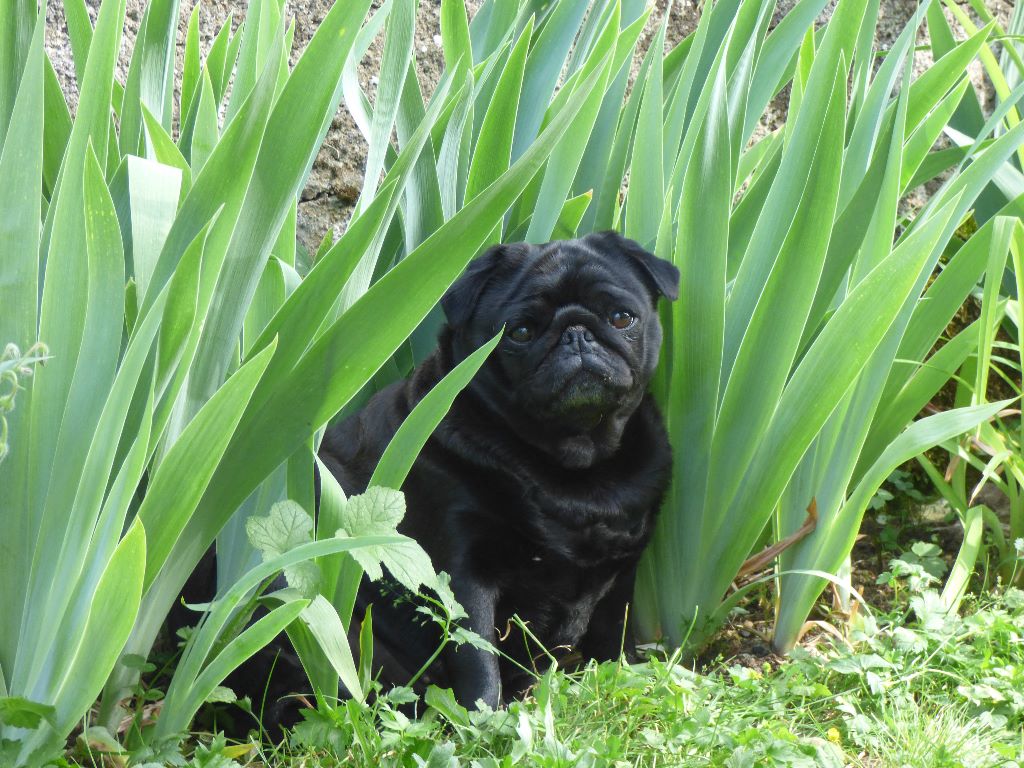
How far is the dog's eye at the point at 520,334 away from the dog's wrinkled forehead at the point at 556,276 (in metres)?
0.04

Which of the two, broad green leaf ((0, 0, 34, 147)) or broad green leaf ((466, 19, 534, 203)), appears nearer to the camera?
broad green leaf ((0, 0, 34, 147))

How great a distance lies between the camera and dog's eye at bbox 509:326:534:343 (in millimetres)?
1622

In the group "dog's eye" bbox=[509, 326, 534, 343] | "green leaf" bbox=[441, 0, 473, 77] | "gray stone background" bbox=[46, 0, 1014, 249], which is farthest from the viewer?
"gray stone background" bbox=[46, 0, 1014, 249]

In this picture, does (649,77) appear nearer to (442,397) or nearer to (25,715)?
(442,397)

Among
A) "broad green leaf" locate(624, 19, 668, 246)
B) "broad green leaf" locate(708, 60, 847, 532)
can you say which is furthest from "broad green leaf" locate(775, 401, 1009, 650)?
"broad green leaf" locate(624, 19, 668, 246)

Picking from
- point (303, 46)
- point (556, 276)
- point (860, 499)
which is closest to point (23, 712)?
point (556, 276)

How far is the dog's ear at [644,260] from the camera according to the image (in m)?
1.62

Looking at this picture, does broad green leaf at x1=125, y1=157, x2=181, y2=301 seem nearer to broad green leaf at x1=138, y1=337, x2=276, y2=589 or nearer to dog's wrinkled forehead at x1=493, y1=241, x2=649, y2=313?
broad green leaf at x1=138, y1=337, x2=276, y2=589

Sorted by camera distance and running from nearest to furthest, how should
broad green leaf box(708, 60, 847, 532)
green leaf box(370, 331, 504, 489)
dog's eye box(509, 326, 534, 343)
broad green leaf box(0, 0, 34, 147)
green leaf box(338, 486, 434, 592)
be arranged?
green leaf box(338, 486, 434, 592) → green leaf box(370, 331, 504, 489) → broad green leaf box(0, 0, 34, 147) → broad green leaf box(708, 60, 847, 532) → dog's eye box(509, 326, 534, 343)

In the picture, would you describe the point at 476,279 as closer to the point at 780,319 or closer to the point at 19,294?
the point at 780,319

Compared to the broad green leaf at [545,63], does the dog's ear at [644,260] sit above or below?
below

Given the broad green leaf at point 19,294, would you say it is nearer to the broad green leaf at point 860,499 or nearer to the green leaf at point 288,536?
the green leaf at point 288,536

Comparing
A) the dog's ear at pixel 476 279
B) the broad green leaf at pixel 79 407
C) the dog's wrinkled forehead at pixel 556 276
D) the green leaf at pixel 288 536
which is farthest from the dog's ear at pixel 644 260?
the broad green leaf at pixel 79 407

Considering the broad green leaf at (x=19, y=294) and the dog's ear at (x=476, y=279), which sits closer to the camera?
the broad green leaf at (x=19, y=294)
